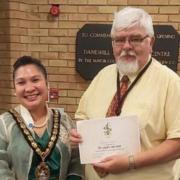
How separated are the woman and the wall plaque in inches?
73.1

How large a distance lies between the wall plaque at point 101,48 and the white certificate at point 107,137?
6.41 ft

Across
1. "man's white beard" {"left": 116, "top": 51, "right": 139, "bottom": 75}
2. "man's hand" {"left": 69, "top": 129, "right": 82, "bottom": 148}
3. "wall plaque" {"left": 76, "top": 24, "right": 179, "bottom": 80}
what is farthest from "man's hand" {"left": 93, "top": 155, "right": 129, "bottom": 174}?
"wall plaque" {"left": 76, "top": 24, "right": 179, "bottom": 80}

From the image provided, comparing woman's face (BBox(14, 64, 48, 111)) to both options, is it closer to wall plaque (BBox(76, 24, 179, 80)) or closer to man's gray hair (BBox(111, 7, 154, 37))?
man's gray hair (BBox(111, 7, 154, 37))

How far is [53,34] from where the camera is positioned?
11.7 ft

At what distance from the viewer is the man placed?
5.08ft

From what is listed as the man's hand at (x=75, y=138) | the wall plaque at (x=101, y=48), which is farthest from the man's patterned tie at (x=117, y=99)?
the wall plaque at (x=101, y=48)

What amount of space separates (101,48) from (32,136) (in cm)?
202

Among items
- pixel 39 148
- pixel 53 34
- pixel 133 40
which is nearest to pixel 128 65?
pixel 133 40

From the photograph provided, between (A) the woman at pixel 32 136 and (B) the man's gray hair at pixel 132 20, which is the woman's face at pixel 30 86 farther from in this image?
(B) the man's gray hair at pixel 132 20

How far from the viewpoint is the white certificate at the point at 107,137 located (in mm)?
1580

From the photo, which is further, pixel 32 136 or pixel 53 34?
pixel 53 34

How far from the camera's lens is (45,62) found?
3625 millimetres

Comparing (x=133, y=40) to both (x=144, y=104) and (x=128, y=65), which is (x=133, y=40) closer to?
(x=128, y=65)

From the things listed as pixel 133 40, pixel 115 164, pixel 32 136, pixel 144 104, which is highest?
pixel 133 40
